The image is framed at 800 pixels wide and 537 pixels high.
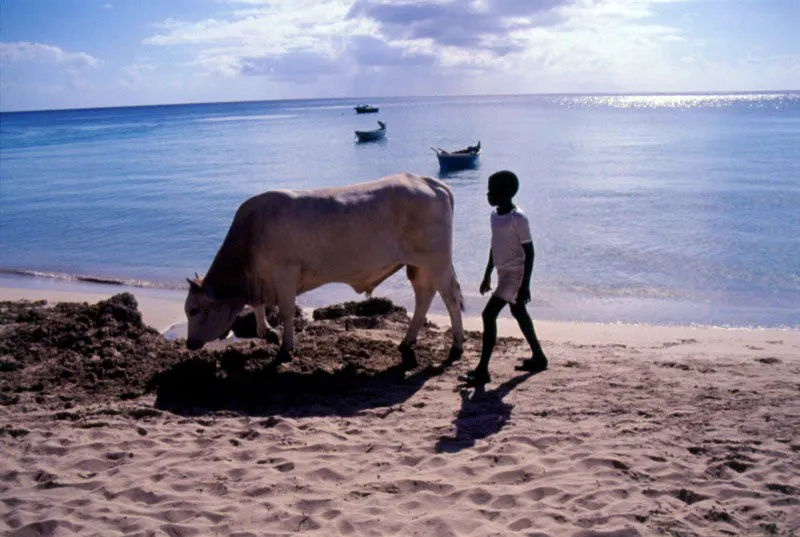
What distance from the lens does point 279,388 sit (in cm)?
688

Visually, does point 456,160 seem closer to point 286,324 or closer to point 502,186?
point 286,324

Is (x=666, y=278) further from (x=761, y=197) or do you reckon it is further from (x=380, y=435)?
(x=761, y=197)

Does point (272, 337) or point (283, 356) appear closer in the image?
point (283, 356)

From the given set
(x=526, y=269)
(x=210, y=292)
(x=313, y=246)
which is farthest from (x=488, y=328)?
(x=210, y=292)

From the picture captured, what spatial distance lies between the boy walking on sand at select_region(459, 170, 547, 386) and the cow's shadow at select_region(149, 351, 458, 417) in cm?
73

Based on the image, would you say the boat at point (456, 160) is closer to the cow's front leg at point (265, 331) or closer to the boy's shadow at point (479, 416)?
the cow's front leg at point (265, 331)

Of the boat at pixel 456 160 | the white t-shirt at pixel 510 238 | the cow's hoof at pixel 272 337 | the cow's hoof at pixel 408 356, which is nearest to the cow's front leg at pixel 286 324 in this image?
the cow's hoof at pixel 272 337

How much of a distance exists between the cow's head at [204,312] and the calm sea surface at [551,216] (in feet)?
18.7

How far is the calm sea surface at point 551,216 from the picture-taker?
13.7m

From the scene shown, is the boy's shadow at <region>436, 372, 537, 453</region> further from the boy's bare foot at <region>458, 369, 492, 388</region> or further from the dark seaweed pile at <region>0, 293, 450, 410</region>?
the dark seaweed pile at <region>0, 293, 450, 410</region>

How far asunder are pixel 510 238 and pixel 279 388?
102 inches

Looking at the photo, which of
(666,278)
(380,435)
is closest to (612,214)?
(666,278)

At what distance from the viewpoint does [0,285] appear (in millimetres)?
15234

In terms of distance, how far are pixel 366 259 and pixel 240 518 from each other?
3.66 metres
